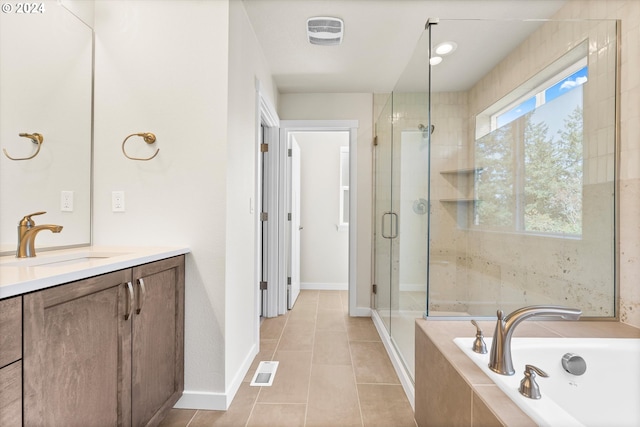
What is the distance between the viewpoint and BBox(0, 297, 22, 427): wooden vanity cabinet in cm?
72

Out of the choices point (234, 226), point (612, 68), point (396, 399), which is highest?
point (612, 68)

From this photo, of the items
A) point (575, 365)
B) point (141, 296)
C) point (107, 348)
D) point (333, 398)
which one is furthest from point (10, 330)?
point (575, 365)

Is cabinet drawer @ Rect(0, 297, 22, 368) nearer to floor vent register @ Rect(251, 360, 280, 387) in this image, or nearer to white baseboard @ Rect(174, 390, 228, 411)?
white baseboard @ Rect(174, 390, 228, 411)

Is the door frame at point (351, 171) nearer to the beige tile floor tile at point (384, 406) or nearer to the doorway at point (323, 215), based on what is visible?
the doorway at point (323, 215)

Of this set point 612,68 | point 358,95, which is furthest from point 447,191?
point 358,95

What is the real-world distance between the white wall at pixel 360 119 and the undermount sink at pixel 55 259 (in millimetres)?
2313

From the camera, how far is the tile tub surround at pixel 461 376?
874mm

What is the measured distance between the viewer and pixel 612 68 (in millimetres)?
1550

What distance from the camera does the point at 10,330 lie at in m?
0.75

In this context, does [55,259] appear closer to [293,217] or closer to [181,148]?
[181,148]

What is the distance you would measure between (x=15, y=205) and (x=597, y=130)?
2.82 meters

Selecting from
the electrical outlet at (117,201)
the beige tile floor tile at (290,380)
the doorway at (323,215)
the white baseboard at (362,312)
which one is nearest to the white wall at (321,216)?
the doorway at (323,215)

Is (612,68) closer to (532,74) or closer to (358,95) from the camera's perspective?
(532,74)

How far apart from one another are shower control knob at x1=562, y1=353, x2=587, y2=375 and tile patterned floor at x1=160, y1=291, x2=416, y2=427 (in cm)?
75
